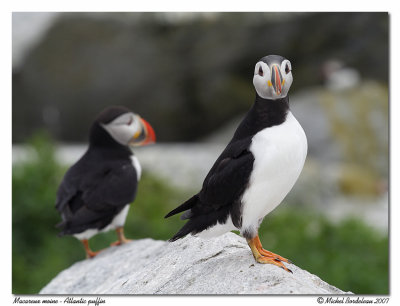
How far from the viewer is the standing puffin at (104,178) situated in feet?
15.0

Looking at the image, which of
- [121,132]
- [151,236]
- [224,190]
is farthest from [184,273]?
[151,236]

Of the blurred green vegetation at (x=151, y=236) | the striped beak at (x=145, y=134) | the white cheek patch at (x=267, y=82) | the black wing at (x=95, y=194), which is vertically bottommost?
the blurred green vegetation at (x=151, y=236)

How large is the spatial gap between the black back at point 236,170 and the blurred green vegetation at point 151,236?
268cm

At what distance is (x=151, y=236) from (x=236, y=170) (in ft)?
11.8

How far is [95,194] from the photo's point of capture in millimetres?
4570

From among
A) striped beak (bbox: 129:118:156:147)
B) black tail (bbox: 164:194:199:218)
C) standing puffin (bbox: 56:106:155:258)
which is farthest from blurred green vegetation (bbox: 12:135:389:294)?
black tail (bbox: 164:194:199:218)

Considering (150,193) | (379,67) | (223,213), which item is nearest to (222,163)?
(223,213)

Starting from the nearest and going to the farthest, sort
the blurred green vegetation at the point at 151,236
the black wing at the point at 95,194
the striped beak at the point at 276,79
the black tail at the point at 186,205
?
the striped beak at the point at 276,79, the black tail at the point at 186,205, the black wing at the point at 95,194, the blurred green vegetation at the point at 151,236

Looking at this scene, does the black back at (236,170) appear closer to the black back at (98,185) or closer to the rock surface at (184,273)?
the rock surface at (184,273)

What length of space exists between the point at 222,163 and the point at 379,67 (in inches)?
243

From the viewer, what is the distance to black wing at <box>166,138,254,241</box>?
3.32 meters

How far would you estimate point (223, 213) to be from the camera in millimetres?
3459

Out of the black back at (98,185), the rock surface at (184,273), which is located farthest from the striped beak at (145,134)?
the rock surface at (184,273)

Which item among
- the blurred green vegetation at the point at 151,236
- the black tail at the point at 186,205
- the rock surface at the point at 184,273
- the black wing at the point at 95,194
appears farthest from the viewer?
the blurred green vegetation at the point at 151,236
